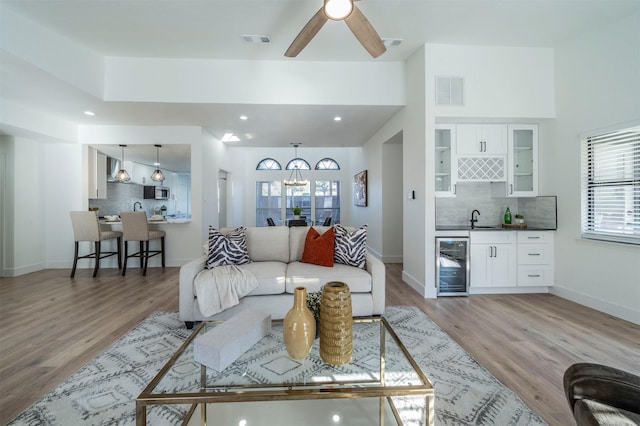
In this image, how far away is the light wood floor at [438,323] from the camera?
1.72 m

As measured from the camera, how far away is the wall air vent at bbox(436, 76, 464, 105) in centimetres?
333

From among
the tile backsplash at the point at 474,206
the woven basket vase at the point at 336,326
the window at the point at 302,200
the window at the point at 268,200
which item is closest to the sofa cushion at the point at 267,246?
the woven basket vase at the point at 336,326

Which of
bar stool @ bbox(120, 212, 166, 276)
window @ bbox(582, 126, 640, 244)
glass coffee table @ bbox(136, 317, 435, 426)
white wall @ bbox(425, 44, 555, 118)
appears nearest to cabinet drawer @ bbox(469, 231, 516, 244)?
window @ bbox(582, 126, 640, 244)

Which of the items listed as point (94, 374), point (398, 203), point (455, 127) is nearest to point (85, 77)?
point (94, 374)

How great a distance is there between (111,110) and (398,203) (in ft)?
16.9

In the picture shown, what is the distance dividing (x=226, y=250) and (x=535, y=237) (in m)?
3.88

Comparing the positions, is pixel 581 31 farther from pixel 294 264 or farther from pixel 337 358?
pixel 337 358

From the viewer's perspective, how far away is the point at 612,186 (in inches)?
111

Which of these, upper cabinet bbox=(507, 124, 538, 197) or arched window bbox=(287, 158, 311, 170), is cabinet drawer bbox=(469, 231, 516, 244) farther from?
arched window bbox=(287, 158, 311, 170)

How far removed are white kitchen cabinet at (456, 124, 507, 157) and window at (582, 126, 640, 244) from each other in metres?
0.83

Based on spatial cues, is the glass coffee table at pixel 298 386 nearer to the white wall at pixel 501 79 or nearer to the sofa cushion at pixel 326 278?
the sofa cushion at pixel 326 278

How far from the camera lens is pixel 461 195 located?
3.95 metres

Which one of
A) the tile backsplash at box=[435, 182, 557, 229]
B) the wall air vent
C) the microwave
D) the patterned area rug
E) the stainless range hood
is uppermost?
the wall air vent

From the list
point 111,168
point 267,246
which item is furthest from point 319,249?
point 111,168
